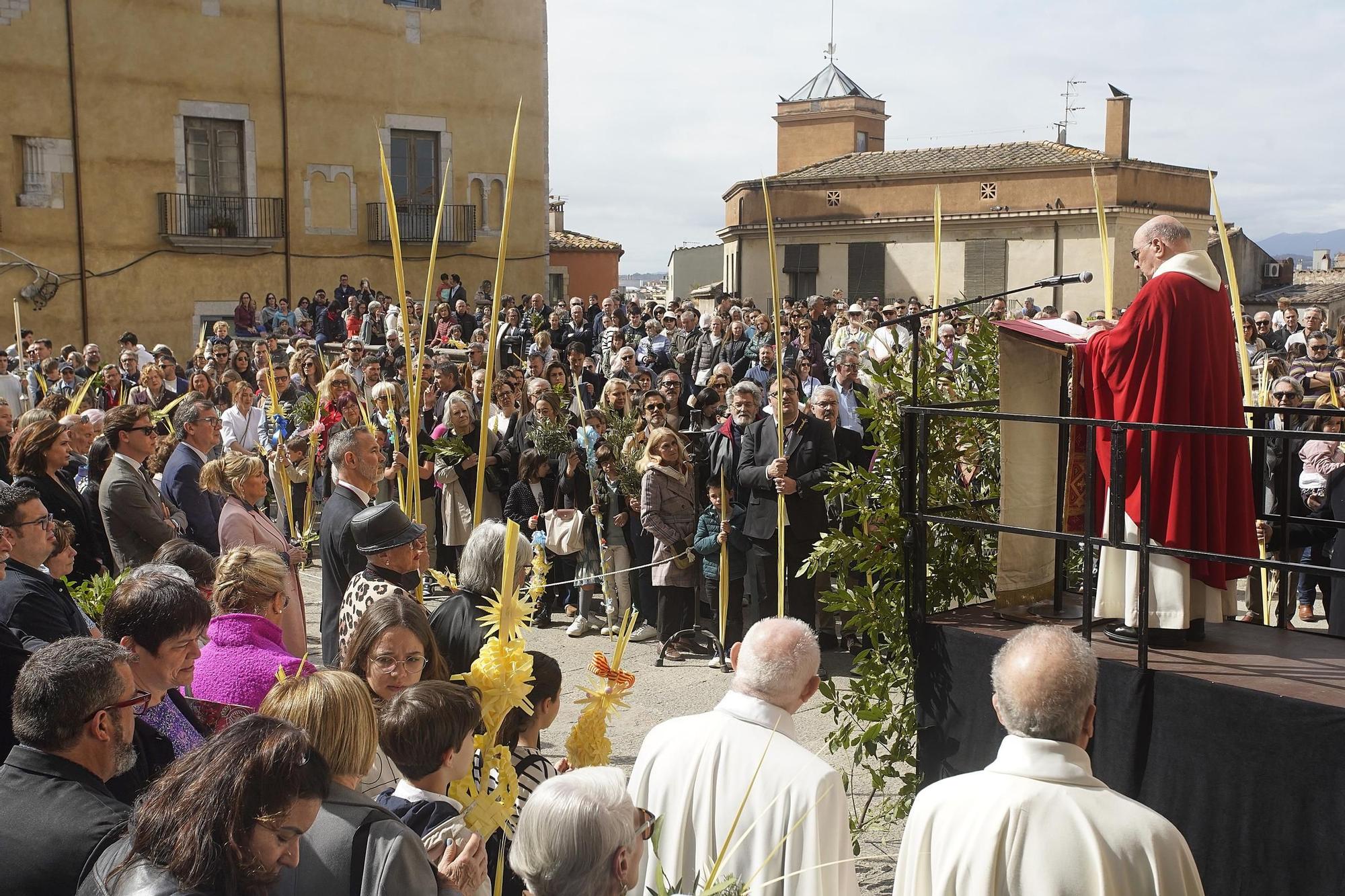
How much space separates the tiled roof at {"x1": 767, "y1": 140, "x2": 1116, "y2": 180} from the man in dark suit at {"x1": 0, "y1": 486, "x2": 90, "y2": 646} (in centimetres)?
3266

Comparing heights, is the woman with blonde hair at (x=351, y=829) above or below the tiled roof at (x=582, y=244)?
below

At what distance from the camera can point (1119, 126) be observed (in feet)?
117

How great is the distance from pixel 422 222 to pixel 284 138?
3397 millimetres

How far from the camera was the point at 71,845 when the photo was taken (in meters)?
2.75

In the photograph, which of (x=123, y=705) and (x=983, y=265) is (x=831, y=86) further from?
(x=123, y=705)

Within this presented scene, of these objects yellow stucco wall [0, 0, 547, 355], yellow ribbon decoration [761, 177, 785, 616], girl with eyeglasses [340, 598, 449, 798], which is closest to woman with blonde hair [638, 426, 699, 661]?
yellow ribbon decoration [761, 177, 785, 616]

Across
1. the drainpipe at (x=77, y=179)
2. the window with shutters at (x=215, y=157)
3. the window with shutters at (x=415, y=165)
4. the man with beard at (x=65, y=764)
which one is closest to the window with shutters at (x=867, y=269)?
the window with shutters at (x=415, y=165)

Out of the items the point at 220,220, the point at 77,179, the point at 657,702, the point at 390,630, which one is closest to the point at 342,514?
the point at 390,630

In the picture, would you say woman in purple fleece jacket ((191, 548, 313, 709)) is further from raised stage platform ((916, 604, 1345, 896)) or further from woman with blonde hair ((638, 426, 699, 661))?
woman with blonde hair ((638, 426, 699, 661))

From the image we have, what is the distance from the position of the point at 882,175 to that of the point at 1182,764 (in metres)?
34.3

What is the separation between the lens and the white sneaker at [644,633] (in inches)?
352

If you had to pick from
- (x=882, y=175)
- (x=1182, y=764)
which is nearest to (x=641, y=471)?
(x=1182, y=764)

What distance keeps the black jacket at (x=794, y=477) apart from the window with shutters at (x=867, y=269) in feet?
96.4

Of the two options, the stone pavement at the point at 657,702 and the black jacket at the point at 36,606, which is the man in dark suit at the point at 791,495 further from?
→ the black jacket at the point at 36,606
